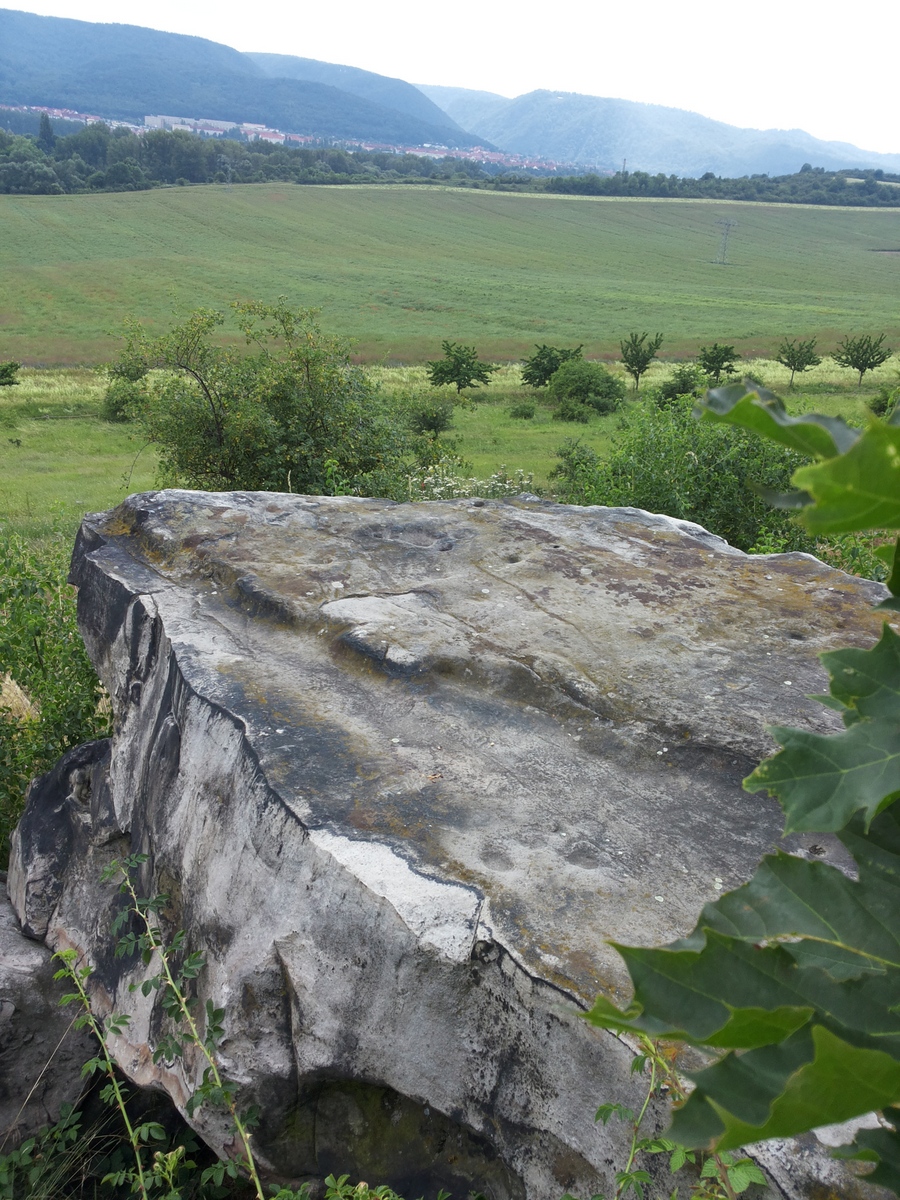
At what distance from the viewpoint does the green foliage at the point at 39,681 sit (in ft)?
21.9

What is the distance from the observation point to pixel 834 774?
115 centimetres

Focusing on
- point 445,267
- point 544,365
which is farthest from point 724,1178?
point 445,267

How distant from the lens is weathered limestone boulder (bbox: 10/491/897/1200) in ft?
10.2

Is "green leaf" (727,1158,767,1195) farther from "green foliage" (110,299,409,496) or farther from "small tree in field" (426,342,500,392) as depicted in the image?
"small tree in field" (426,342,500,392)

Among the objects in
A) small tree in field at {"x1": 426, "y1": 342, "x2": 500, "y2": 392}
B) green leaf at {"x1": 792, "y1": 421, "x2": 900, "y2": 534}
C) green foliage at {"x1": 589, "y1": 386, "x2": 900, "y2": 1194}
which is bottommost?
small tree in field at {"x1": 426, "y1": 342, "x2": 500, "y2": 392}

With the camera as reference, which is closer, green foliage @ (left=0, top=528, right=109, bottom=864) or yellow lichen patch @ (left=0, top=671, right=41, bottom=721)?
green foliage @ (left=0, top=528, right=109, bottom=864)

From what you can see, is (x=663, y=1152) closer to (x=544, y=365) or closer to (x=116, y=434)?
(x=116, y=434)

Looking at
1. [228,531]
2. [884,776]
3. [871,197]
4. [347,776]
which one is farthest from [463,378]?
[871,197]

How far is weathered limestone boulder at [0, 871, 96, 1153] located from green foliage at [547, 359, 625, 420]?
103ft

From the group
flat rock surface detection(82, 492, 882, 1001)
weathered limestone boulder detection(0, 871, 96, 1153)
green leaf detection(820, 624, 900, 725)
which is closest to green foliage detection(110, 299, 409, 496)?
flat rock surface detection(82, 492, 882, 1001)

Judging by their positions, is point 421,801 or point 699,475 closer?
point 421,801

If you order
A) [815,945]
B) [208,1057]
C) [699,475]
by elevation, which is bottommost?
[208,1057]

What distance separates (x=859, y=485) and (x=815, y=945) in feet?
2.01

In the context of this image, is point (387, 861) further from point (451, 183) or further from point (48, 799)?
point (451, 183)
